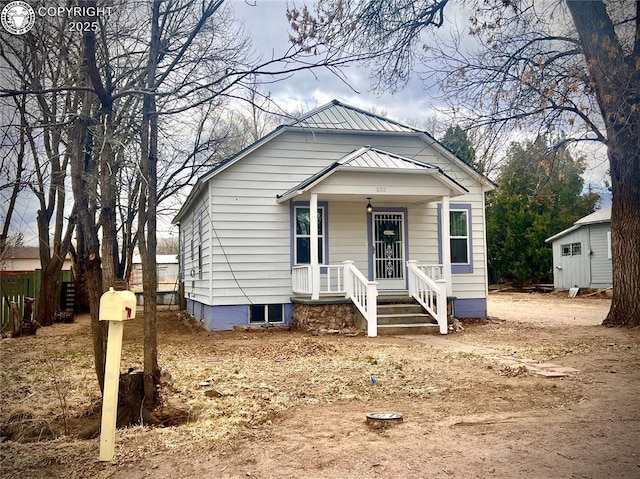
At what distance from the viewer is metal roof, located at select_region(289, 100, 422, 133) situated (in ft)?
45.9

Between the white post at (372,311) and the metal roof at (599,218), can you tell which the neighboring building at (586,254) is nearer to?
the metal roof at (599,218)

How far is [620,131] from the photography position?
7.80 m

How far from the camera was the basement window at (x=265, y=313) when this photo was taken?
13.2 meters

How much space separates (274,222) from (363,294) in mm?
3012

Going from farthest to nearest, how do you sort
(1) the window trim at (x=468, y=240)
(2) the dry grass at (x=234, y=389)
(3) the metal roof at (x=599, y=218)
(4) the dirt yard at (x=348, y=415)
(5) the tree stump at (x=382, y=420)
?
1. (3) the metal roof at (x=599, y=218)
2. (1) the window trim at (x=468, y=240)
3. (5) the tree stump at (x=382, y=420)
4. (2) the dry grass at (x=234, y=389)
5. (4) the dirt yard at (x=348, y=415)

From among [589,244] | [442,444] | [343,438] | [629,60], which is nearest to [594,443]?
[442,444]

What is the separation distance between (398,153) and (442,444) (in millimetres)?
11210

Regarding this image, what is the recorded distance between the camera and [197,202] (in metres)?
16.3

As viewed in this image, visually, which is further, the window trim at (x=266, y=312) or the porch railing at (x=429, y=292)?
the window trim at (x=266, y=312)

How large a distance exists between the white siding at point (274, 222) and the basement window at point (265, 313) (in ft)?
0.68

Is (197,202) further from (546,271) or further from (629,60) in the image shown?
(546,271)

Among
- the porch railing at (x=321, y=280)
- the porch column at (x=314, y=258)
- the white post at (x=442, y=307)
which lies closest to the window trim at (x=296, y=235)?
the porch railing at (x=321, y=280)

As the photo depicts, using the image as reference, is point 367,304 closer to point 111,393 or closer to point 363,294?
point 363,294

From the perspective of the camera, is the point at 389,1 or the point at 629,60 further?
the point at 629,60
